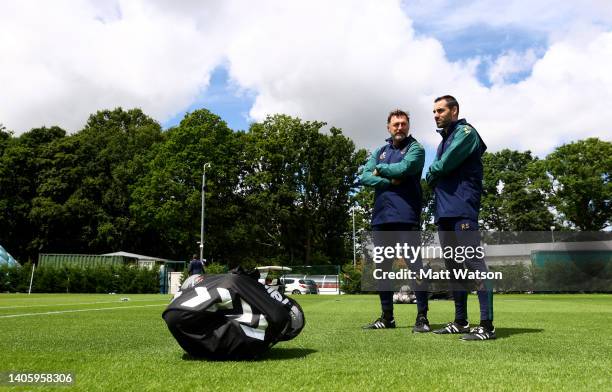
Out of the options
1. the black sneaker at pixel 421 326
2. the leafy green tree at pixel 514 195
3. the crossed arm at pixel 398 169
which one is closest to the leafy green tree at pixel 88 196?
the leafy green tree at pixel 514 195

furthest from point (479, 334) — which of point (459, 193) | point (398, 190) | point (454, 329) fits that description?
point (398, 190)

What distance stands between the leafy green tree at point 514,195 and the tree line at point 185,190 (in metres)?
5.63

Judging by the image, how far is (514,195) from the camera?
61.8m

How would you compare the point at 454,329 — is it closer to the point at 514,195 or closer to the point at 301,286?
the point at 301,286

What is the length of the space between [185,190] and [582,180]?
130ft

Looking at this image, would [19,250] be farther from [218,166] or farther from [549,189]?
[549,189]

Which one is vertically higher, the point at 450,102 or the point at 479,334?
the point at 450,102

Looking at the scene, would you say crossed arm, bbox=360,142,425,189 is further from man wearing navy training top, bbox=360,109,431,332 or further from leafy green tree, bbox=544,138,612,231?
leafy green tree, bbox=544,138,612,231

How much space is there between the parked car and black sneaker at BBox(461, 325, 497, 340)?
30.8 metres

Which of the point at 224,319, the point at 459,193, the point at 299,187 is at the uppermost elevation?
the point at 299,187

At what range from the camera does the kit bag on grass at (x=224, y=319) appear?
3.40 m

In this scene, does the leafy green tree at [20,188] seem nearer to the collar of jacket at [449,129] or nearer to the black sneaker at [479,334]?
the collar of jacket at [449,129]

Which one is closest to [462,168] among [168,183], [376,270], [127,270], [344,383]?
[376,270]

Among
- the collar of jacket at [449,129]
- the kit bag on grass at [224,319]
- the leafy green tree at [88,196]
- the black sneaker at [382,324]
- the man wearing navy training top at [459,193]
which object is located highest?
the leafy green tree at [88,196]
